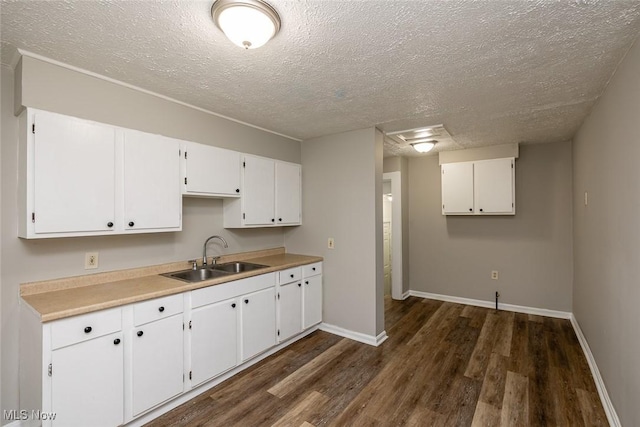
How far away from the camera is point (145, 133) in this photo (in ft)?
7.43

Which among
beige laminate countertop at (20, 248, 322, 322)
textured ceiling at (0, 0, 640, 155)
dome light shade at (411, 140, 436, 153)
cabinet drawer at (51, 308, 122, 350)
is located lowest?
cabinet drawer at (51, 308, 122, 350)

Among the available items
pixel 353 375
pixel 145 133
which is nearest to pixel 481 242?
pixel 353 375

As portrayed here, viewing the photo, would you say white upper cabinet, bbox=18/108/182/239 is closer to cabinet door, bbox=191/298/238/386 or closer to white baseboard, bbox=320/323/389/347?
cabinet door, bbox=191/298/238/386

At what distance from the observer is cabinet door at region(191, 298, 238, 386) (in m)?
2.26

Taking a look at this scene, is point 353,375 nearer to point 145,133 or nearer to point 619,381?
point 619,381

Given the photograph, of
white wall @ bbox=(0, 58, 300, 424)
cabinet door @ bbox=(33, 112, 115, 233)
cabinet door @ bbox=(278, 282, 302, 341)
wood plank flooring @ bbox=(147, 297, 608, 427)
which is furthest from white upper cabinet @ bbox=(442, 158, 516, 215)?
cabinet door @ bbox=(33, 112, 115, 233)

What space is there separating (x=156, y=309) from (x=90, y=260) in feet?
2.15

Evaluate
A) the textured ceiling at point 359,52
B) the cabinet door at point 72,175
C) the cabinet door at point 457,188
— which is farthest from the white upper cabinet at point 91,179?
the cabinet door at point 457,188

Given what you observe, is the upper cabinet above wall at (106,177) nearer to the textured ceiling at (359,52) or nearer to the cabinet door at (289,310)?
the textured ceiling at (359,52)

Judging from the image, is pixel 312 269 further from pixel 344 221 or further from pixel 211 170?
pixel 211 170

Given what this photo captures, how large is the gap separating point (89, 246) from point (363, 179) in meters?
2.49

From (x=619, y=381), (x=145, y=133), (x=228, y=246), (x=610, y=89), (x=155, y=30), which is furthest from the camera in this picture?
(x=228, y=246)

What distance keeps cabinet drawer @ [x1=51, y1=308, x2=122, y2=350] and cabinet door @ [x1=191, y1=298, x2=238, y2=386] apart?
526mm

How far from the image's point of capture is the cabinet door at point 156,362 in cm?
193
